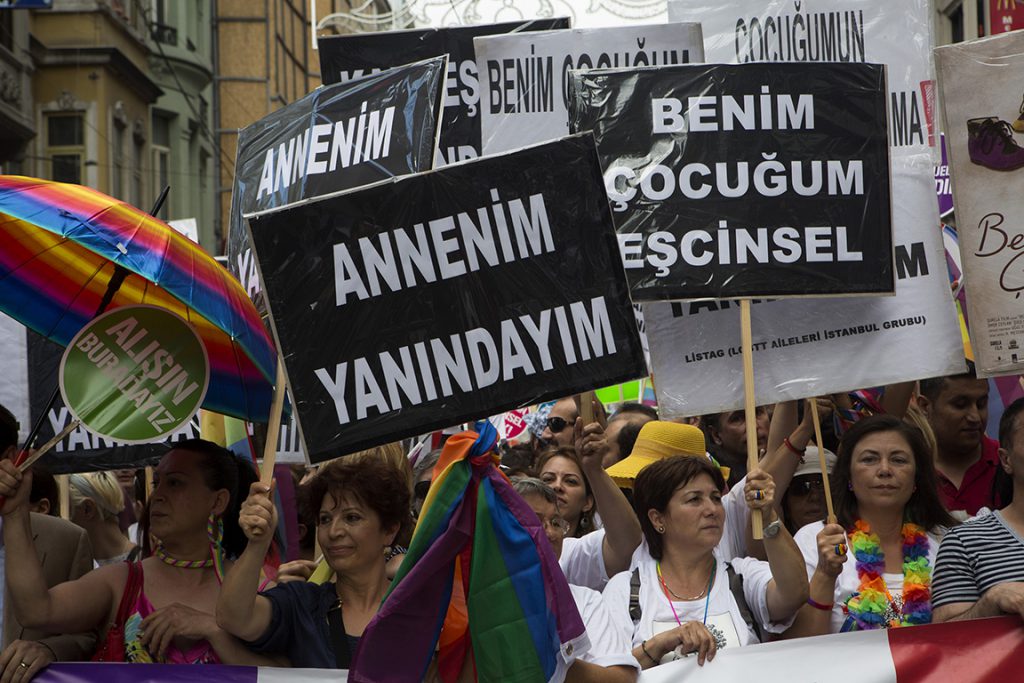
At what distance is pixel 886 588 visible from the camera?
186 inches

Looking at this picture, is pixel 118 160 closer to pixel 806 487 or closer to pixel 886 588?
pixel 806 487

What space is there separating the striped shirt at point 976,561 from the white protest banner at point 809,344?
43.9 inches

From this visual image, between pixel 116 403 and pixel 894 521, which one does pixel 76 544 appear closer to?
pixel 116 403

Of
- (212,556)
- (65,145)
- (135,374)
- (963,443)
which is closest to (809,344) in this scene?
(963,443)

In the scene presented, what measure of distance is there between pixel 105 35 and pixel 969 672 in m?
25.8

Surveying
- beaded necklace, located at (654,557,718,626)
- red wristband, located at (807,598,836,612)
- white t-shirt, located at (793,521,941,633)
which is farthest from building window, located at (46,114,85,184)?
red wristband, located at (807,598,836,612)

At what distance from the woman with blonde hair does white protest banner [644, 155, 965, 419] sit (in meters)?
2.84

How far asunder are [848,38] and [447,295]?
8.73 ft

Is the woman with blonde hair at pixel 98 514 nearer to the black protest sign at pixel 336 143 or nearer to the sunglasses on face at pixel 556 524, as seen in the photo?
the black protest sign at pixel 336 143

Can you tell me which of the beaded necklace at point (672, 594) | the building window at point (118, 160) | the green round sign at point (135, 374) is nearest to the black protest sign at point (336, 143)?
the green round sign at point (135, 374)

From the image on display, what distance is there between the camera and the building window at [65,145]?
27031 mm

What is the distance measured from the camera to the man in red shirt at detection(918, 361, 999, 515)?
5973mm

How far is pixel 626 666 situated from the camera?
14.1 ft

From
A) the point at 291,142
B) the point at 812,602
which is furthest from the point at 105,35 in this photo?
the point at 812,602
